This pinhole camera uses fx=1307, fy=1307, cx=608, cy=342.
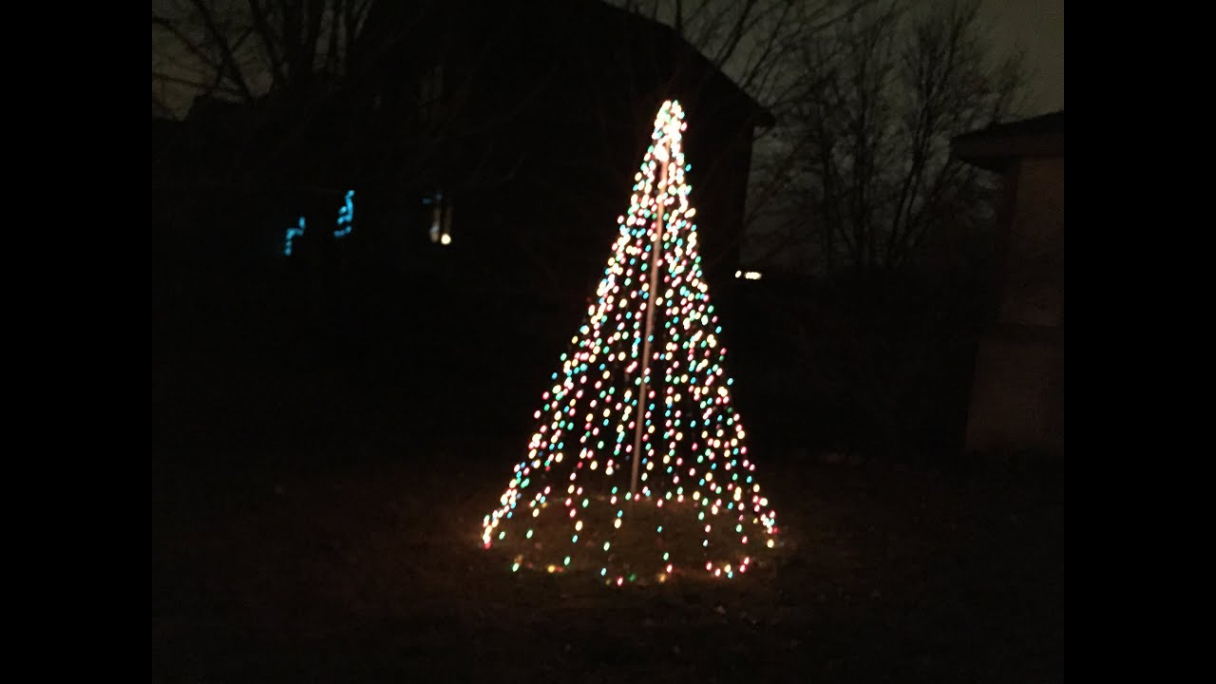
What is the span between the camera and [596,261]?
19844mm

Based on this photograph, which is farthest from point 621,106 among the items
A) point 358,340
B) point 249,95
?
point 249,95

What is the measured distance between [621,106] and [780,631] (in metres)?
13.6

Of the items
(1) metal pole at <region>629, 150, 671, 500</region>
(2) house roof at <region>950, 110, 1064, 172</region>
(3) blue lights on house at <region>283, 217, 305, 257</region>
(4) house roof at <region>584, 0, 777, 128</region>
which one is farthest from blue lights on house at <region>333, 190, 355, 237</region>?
(1) metal pole at <region>629, 150, 671, 500</region>

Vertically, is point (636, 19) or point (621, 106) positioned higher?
point (636, 19)

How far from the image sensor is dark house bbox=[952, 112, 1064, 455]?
12.9 meters

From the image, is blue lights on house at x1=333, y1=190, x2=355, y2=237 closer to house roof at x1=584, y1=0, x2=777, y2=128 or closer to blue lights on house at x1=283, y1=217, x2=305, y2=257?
blue lights on house at x1=283, y1=217, x2=305, y2=257

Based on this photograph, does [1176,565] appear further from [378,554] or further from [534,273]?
[534,273]

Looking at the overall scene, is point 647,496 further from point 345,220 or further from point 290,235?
point 290,235

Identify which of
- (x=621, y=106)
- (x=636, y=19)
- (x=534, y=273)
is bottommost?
(x=534, y=273)

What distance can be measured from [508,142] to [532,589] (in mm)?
12957

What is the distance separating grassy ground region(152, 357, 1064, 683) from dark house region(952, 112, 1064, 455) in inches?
51.7

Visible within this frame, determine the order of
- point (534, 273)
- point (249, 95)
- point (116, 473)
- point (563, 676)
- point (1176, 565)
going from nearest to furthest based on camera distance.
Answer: point (563, 676) < point (1176, 565) < point (116, 473) < point (249, 95) < point (534, 273)

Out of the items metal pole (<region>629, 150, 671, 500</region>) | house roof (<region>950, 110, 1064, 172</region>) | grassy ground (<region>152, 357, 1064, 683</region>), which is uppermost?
house roof (<region>950, 110, 1064, 172</region>)

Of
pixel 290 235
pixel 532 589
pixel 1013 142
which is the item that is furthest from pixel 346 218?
pixel 532 589
